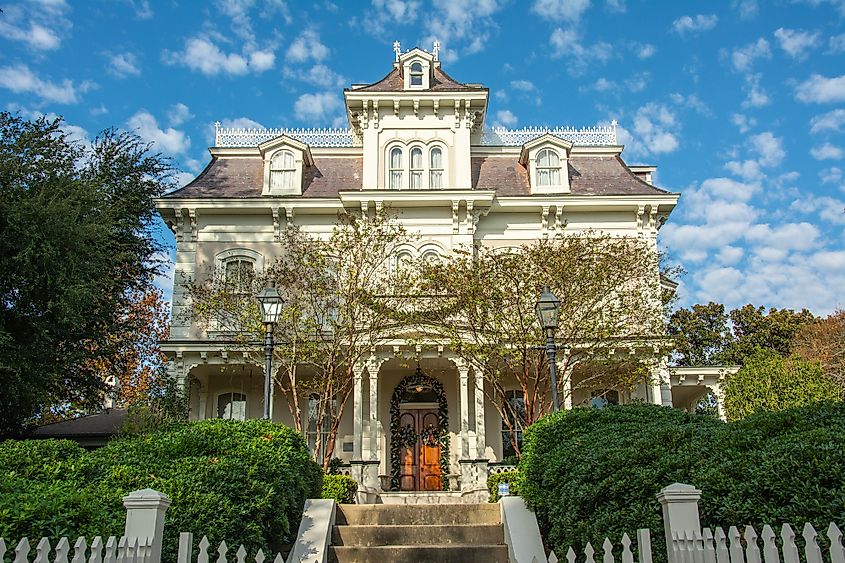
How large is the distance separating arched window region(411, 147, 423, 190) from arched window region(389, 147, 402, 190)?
0.32 m

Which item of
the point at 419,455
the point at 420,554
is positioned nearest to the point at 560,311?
the point at 419,455

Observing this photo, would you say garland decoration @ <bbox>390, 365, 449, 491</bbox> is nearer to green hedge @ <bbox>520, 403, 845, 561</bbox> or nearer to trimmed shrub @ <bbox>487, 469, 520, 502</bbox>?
trimmed shrub @ <bbox>487, 469, 520, 502</bbox>

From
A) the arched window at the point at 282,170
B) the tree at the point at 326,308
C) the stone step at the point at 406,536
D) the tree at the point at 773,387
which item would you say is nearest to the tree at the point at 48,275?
the tree at the point at 326,308

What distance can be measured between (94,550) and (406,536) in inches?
248

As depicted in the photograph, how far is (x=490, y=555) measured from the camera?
9.90 meters

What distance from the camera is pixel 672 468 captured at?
723 centimetres

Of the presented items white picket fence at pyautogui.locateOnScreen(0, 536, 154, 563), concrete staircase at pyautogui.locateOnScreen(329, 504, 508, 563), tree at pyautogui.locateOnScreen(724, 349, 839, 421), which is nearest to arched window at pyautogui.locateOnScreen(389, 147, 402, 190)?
tree at pyautogui.locateOnScreen(724, 349, 839, 421)

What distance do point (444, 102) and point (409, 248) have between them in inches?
165

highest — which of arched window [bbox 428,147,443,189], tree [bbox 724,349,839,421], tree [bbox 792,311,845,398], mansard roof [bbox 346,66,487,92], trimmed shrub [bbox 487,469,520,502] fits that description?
mansard roof [bbox 346,66,487,92]

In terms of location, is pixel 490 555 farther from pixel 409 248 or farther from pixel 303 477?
pixel 409 248

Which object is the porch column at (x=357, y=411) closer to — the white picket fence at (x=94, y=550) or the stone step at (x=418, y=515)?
the stone step at (x=418, y=515)

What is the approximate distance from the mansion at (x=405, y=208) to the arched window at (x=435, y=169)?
0.13ft

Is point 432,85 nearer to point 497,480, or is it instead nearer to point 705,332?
point 497,480

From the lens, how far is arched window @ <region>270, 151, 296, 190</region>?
2112 cm
